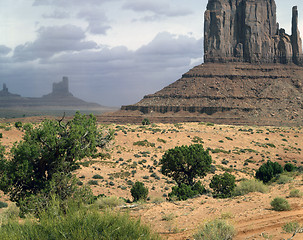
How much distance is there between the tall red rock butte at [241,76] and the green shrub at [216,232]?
353 ft

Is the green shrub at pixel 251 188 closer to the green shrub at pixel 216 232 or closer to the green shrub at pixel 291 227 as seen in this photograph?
the green shrub at pixel 291 227

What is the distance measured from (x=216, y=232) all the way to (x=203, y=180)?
28327 mm

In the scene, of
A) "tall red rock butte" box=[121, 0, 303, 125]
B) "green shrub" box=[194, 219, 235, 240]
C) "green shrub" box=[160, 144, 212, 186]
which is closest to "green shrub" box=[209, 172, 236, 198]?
"green shrub" box=[160, 144, 212, 186]

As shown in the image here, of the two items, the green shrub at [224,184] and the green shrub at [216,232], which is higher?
the green shrub at [216,232]

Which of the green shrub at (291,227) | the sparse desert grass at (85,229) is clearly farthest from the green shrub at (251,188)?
the sparse desert grass at (85,229)

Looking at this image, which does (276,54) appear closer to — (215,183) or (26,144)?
(215,183)

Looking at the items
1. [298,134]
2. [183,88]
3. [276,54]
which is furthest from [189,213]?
[276,54]

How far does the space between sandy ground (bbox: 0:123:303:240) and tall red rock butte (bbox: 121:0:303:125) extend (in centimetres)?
5126

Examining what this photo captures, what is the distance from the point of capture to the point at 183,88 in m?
143

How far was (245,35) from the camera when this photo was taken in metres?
163

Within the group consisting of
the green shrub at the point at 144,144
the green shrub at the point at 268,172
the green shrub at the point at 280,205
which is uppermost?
the green shrub at the point at 280,205

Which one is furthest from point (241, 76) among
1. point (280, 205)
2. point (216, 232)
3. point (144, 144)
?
point (216, 232)

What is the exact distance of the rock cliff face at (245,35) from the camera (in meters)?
160

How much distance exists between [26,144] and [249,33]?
159 meters
